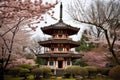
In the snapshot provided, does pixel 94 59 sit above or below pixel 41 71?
above

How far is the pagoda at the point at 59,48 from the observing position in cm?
3838

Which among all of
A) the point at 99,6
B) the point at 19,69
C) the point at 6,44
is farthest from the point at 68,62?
the point at 6,44

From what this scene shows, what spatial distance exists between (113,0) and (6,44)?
417 inches

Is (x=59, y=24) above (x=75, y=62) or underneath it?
above

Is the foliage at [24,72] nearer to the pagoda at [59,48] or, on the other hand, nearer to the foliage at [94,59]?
the pagoda at [59,48]

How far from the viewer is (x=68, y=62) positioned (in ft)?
130

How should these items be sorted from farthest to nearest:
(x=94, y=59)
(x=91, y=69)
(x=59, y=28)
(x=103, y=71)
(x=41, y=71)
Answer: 1. (x=94, y=59)
2. (x=59, y=28)
3. (x=103, y=71)
4. (x=91, y=69)
5. (x=41, y=71)

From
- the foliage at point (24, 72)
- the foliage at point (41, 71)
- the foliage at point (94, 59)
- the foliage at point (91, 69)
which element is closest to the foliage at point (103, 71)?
the foliage at point (91, 69)

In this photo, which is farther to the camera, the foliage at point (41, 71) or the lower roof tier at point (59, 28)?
the lower roof tier at point (59, 28)

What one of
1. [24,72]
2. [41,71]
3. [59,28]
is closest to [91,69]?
[41,71]

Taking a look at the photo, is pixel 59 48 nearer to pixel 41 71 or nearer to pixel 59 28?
pixel 59 28

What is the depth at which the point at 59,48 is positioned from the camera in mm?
39750

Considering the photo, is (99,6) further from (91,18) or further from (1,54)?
(1,54)

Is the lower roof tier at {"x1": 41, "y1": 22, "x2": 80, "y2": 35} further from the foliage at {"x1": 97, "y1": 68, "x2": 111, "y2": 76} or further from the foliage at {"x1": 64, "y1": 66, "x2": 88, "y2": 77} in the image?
the foliage at {"x1": 64, "y1": 66, "x2": 88, "y2": 77}
